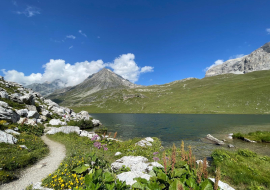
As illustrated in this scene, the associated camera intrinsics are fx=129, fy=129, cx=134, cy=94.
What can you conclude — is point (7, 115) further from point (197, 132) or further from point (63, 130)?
point (197, 132)

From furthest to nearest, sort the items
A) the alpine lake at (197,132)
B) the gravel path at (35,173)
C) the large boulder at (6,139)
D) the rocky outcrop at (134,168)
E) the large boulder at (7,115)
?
the alpine lake at (197,132), the large boulder at (7,115), the large boulder at (6,139), the gravel path at (35,173), the rocky outcrop at (134,168)

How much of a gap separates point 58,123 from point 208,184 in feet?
124

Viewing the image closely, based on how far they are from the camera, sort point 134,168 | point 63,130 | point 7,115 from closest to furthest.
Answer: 1. point 134,168
2. point 7,115
3. point 63,130

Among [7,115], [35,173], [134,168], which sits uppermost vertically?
[7,115]

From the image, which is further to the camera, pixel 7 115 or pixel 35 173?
pixel 7 115

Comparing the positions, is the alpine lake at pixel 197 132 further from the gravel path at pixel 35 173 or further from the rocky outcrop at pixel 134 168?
the gravel path at pixel 35 173

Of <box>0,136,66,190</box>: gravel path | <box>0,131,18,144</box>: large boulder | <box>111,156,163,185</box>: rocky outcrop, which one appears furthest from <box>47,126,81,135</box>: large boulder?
<box>111,156,163,185</box>: rocky outcrop

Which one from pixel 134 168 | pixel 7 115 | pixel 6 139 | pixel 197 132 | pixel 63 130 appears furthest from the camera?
pixel 197 132

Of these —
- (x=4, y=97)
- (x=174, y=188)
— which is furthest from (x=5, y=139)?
(x=4, y=97)

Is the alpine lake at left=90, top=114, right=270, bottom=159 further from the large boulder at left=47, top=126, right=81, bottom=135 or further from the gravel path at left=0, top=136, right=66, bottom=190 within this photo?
the gravel path at left=0, top=136, right=66, bottom=190

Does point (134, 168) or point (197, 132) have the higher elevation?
point (134, 168)

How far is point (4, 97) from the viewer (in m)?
31.8

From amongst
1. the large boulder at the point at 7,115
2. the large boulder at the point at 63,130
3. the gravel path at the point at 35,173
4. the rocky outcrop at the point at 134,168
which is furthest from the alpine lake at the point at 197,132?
the large boulder at the point at 7,115

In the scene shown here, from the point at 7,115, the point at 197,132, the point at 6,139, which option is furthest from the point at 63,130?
the point at 197,132
